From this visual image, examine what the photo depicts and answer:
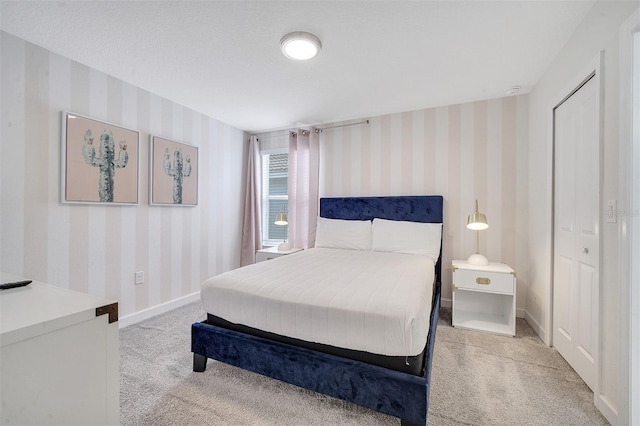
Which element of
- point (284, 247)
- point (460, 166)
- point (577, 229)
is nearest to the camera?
point (577, 229)

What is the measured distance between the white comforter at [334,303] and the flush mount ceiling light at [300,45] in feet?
5.49

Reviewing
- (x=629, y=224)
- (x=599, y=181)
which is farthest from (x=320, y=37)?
(x=629, y=224)

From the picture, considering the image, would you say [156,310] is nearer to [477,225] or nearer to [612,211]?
[477,225]

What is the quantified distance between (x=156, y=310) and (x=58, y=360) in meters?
2.45

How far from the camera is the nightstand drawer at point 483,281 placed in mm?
2395

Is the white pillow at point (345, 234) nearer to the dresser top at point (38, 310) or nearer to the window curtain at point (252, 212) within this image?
the window curtain at point (252, 212)

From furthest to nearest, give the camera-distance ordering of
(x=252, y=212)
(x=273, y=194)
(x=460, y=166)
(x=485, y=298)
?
(x=273, y=194), (x=252, y=212), (x=460, y=166), (x=485, y=298)

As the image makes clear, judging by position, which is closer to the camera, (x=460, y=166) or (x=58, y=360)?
(x=58, y=360)

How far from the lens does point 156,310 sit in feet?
9.39

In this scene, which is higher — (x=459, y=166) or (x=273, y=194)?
(x=459, y=166)

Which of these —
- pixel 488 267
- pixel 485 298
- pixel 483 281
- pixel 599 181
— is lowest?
pixel 485 298

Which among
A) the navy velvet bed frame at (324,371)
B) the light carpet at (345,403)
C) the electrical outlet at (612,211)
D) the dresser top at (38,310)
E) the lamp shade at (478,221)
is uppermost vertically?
the electrical outlet at (612,211)

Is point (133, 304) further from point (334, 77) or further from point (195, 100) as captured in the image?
point (334, 77)

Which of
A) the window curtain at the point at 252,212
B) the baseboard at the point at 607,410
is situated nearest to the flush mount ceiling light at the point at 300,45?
the window curtain at the point at 252,212
